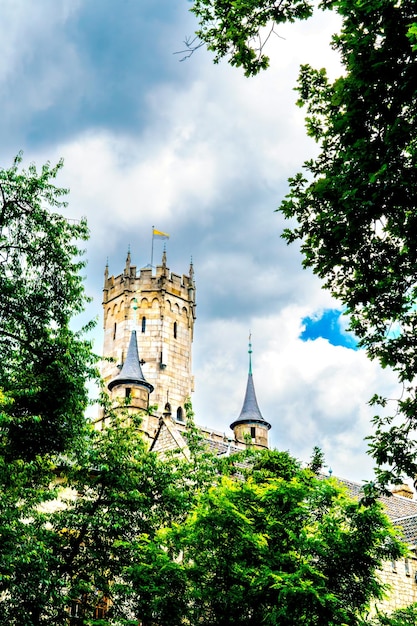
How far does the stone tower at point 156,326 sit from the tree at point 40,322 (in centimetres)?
3679

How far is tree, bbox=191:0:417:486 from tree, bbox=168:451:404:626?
4.51 meters

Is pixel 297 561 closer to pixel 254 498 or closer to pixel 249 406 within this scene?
pixel 254 498

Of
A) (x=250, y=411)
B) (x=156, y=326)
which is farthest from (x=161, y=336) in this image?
(x=250, y=411)

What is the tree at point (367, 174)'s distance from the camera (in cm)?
805

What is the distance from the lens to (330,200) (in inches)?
370

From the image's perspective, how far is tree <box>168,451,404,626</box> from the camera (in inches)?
512

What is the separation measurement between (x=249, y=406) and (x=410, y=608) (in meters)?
34.0

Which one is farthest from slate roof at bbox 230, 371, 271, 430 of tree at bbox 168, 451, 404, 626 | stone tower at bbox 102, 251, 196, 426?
tree at bbox 168, 451, 404, 626

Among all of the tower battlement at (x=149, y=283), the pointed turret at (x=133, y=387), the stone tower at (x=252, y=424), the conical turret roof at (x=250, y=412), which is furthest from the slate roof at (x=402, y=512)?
the tower battlement at (x=149, y=283)

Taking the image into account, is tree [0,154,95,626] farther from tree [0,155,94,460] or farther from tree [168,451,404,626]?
tree [168,451,404,626]

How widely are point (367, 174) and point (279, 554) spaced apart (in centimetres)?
884

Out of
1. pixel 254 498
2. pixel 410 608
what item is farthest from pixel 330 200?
pixel 410 608

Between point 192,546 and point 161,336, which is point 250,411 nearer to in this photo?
point 161,336

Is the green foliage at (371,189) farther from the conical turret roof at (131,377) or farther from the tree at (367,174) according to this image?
→ the conical turret roof at (131,377)
